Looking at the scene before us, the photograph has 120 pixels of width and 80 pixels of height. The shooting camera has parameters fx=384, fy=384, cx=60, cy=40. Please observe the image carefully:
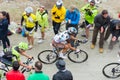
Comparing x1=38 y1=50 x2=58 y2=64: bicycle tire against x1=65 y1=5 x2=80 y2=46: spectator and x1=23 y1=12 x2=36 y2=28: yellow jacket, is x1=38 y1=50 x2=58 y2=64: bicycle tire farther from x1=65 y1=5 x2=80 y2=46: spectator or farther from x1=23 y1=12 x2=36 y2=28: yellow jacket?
x1=65 y1=5 x2=80 y2=46: spectator

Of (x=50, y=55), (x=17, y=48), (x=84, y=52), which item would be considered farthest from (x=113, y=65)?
(x=17, y=48)

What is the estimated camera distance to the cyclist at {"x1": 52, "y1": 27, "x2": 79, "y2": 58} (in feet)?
40.9

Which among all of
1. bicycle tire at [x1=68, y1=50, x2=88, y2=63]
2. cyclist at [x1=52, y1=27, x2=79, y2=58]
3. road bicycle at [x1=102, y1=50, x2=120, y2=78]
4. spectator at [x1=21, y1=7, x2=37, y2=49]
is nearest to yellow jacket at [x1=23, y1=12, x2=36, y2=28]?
spectator at [x1=21, y1=7, x2=37, y2=49]

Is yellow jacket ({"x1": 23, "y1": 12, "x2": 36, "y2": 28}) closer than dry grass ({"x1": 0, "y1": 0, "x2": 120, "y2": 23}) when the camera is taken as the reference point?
Yes

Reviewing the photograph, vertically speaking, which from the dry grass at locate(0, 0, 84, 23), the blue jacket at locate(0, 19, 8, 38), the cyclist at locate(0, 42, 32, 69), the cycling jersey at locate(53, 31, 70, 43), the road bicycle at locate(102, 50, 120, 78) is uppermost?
the dry grass at locate(0, 0, 84, 23)

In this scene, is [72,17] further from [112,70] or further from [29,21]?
[112,70]

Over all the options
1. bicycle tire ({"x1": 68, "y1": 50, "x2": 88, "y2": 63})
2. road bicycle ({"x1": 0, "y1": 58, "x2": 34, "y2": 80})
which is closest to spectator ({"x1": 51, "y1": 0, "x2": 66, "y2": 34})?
bicycle tire ({"x1": 68, "y1": 50, "x2": 88, "y2": 63})

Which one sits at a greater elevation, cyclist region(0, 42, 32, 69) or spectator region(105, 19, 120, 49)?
spectator region(105, 19, 120, 49)

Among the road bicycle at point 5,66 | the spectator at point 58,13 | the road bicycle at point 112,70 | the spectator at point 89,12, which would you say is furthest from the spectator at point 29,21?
the road bicycle at point 112,70

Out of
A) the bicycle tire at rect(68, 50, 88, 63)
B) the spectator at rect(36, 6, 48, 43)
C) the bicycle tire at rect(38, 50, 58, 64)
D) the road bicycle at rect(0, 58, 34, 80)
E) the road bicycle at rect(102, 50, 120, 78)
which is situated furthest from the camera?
the spectator at rect(36, 6, 48, 43)

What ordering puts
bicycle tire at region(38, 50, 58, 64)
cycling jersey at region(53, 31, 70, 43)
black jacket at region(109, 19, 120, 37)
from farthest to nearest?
black jacket at region(109, 19, 120, 37) < bicycle tire at region(38, 50, 58, 64) < cycling jersey at region(53, 31, 70, 43)

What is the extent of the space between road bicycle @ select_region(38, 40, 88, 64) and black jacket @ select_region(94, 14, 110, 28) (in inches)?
41.5

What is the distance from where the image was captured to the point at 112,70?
1220 centimetres

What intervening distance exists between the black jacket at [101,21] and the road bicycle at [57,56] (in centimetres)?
105
